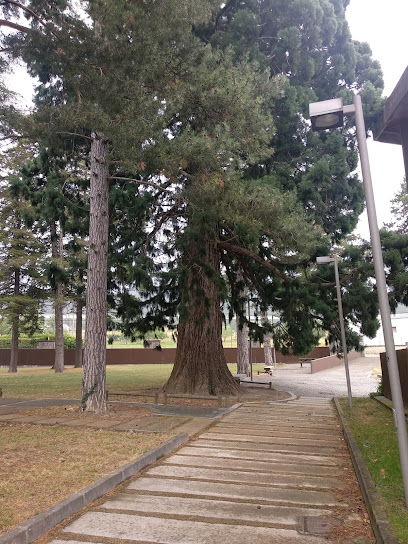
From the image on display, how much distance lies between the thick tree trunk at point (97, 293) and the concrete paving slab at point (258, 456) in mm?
3389

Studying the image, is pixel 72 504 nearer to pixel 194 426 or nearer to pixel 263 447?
pixel 263 447

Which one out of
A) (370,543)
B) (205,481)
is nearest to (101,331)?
(205,481)

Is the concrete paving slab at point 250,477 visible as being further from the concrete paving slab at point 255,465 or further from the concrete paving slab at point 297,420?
the concrete paving slab at point 297,420

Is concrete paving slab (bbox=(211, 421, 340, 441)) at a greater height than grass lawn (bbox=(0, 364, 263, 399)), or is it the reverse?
grass lawn (bbox=(0, 364, 263, 399))

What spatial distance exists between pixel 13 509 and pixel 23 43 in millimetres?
7755

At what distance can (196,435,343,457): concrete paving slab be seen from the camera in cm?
596

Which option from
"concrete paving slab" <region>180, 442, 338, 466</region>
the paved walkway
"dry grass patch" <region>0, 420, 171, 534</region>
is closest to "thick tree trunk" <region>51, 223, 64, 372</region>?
"dry grass patch" <region>0, 420, 171, 534</region>

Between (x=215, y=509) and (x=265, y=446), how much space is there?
2.69 m

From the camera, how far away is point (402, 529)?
10.2 ft

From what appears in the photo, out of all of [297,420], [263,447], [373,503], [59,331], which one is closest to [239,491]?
[373,503]

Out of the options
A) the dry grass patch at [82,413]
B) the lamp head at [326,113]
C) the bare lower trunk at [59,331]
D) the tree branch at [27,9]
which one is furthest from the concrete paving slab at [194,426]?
the bare lower trunk at [59,331]

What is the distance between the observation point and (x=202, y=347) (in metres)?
12.5

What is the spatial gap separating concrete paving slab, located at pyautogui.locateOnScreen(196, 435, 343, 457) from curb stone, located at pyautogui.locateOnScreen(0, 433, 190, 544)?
1232 millimetres

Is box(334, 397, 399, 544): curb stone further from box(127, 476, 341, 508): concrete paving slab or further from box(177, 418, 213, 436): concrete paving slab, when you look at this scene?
box(177, 418, 213, 436): concrete paving slab
